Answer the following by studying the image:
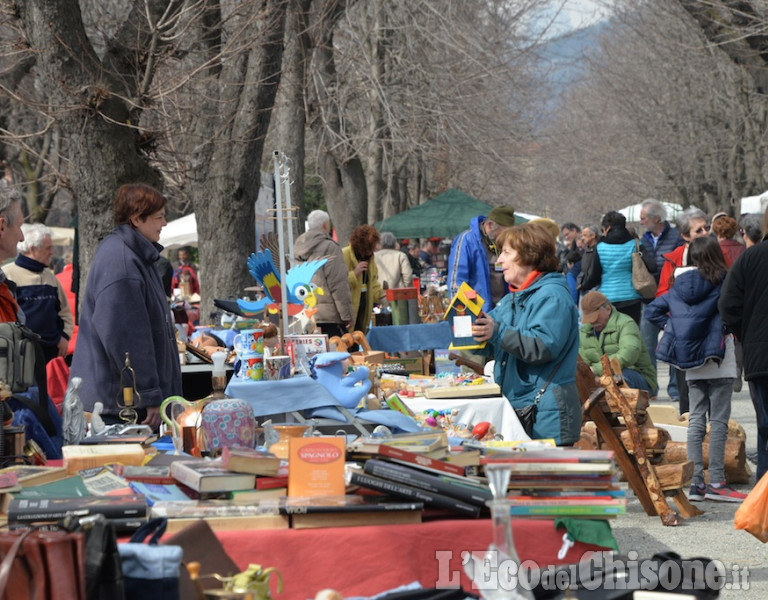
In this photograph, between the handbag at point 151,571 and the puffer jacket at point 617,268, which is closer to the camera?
the handbag at point 151,571

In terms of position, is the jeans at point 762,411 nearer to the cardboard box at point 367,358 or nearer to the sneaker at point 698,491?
the sneaker at point 698,491

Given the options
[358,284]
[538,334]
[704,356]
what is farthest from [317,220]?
[538,334]

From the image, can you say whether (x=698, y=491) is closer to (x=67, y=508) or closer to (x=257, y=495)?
(x=257, y=495)

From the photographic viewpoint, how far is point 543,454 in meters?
3.14

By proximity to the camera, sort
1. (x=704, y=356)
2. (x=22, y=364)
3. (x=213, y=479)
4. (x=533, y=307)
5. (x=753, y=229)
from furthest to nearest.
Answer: (x=753, y=229), (x=704, y=356), (x=533, y=307), (x=22, y=364), (x=213, y=479)

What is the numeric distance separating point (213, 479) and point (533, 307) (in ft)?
7.42

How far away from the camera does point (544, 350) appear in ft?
16.0

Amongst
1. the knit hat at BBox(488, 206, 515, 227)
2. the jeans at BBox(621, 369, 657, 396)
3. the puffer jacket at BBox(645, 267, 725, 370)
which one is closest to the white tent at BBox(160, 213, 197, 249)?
the knit hat at BBox(488, 206, 515, 227)

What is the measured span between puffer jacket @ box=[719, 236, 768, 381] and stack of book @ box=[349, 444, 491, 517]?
12.2ft

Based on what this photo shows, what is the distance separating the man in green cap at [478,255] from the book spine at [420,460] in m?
6.38

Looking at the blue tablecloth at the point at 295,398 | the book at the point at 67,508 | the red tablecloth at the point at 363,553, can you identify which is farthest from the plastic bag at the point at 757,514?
the book at the point at 67,508

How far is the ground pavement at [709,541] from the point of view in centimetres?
561

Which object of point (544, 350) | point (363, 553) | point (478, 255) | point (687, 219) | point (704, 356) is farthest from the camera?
point (687, 219)

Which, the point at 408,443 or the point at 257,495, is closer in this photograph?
the point at 257,495
